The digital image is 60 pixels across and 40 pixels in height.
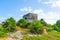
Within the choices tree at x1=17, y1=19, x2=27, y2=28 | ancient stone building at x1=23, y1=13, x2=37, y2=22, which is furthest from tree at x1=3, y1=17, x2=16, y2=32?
ancient stone building at x1=23, y1=13, x2=37, y2=22

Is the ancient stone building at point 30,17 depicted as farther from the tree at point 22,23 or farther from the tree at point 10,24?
the tree at point 10,24

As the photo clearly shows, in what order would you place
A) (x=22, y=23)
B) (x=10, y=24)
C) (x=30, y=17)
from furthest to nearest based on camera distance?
(x=30, y=17) → (x=22, y=23) → (x=10, y=24)

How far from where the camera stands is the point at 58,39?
122 ft

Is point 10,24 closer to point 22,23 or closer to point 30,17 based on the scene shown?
point 22,23

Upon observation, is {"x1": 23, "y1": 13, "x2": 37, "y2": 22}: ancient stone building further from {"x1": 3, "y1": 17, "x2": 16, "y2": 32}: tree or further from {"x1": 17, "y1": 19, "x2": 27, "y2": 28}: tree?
{"x1": 3, "y1": 17, "x2": 16, "y2": 32}: tree

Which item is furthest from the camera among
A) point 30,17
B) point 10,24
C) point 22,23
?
point 30,17

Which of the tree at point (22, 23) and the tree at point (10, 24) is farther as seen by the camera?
the tree at point (22, 23)

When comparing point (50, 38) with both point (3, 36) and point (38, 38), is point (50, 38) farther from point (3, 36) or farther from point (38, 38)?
point (3, 36)

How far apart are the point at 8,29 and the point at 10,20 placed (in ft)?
7.05

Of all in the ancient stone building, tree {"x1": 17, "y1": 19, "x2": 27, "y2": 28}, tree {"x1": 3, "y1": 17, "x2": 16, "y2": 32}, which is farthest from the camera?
the ancient stone building

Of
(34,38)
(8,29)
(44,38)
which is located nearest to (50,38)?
(44,38)

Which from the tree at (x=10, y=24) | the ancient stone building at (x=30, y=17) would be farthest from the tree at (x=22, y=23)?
the ancient stone building at (x=30, y=17)

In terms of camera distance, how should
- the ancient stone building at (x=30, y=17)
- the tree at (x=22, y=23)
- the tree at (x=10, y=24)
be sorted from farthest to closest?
the ancient stone building at (x=30, y=17) → the tree at (x=22, y=23) → the tree at (x=10, y=24)

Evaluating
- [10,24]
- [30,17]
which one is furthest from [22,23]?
[30,17]
